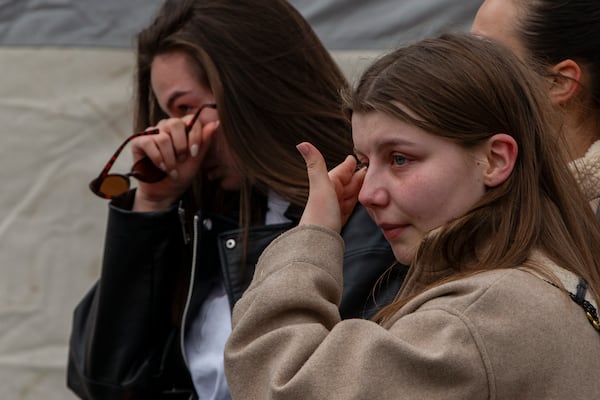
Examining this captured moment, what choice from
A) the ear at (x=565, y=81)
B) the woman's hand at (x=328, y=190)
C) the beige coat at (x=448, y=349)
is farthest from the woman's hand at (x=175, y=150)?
the beige coat at (x=448, y=349)

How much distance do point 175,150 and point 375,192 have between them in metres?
0.82

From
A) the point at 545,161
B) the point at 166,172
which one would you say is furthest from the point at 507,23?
the point at 166,172

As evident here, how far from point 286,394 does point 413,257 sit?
0.95 feet

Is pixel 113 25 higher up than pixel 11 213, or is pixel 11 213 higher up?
pixel 113 25

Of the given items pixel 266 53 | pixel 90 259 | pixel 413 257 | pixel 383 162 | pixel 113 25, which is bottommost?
pixel 90 259

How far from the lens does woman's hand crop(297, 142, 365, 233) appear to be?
173 centimetres

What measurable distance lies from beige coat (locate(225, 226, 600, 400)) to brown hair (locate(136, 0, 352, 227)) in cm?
76

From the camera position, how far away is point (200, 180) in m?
2.46

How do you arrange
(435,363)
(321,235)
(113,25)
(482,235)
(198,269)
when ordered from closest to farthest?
(435,363) → (482,235) → (321,235) → (198,269) → (113,25)

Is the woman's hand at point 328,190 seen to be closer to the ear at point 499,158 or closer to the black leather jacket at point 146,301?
the ear at point 499,158

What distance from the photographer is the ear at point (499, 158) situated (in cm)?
159

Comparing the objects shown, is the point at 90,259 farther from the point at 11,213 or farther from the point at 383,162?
the point at 383,162

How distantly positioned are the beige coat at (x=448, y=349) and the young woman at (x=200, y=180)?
719mm

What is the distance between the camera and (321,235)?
1691 mm
